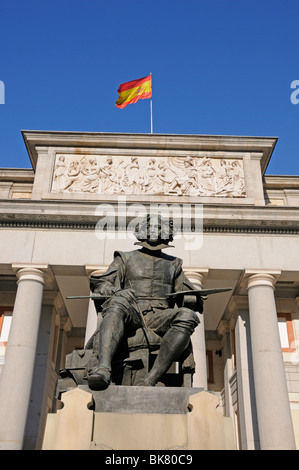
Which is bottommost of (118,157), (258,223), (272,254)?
(272,254)

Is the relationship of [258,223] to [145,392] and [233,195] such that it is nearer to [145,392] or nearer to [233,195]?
[233,195]

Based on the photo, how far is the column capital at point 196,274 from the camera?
18.4m

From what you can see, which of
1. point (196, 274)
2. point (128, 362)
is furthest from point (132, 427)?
point (196, 274)

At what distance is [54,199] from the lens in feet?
66.6

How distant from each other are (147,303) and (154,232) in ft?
3.65

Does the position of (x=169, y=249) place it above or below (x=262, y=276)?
above

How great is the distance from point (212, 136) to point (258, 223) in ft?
16.9

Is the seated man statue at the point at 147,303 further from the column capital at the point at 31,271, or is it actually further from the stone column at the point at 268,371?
the column capital at the point at 31,271

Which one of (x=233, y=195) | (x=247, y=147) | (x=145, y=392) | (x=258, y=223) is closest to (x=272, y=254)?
(x=258, y=223)

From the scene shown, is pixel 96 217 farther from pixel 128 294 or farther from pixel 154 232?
pixel 128 294

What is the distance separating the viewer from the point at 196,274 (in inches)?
724

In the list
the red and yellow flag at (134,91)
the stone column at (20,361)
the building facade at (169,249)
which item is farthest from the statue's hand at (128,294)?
the red and yellow flag at (134,91)

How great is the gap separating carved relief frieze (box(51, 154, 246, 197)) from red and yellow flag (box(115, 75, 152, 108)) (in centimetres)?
498

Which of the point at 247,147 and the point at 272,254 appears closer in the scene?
the point at 272,254
